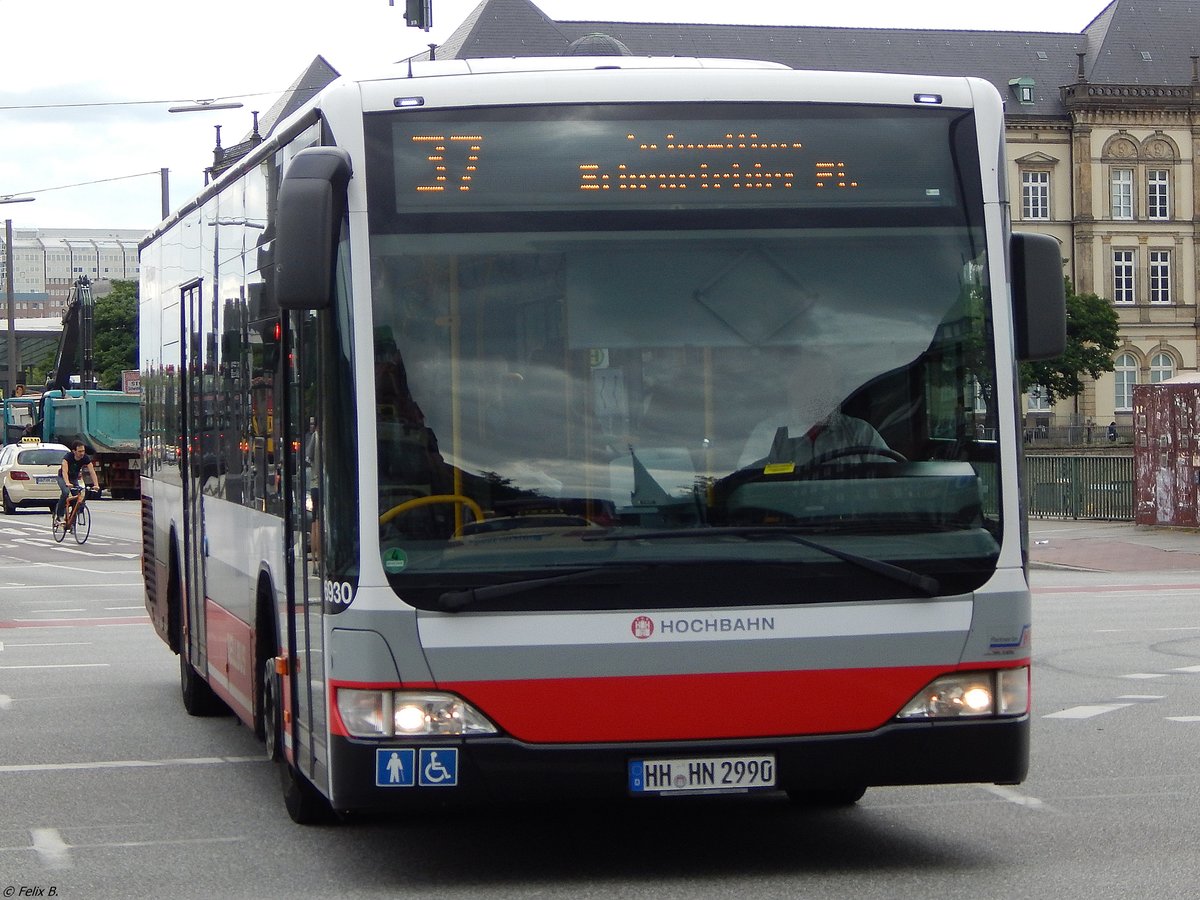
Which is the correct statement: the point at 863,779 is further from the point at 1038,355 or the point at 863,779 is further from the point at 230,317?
the point at 230,317

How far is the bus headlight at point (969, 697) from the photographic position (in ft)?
21.2

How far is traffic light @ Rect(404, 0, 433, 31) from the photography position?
16.6 meters

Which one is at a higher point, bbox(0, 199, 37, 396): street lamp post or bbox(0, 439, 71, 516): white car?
bbox(0, 199, 37, 396): street lamp post

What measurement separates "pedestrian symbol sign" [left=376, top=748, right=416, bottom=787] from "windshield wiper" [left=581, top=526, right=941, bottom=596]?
2.86 feet

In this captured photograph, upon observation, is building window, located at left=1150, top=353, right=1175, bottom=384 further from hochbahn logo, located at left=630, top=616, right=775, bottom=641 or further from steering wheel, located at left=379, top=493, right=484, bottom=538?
steering wheel, located at left=379, top=493, right=484, bottom=538

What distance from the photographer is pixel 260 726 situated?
839 cm

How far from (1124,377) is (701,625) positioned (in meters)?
97.5

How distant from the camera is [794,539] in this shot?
6.37m

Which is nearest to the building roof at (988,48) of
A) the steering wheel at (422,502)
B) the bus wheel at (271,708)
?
the bus wheel at (271,708)

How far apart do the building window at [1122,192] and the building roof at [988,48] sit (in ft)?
13.7

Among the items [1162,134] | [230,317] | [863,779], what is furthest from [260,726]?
[1162,134]

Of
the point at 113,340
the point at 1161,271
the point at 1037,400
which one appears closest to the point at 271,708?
the point at 1037,400

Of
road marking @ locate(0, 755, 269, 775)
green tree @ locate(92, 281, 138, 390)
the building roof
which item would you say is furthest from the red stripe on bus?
green tree @ locate(92, 281, 138, 390)

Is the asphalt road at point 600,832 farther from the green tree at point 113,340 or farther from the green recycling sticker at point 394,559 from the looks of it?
the green tree at point 113,340
